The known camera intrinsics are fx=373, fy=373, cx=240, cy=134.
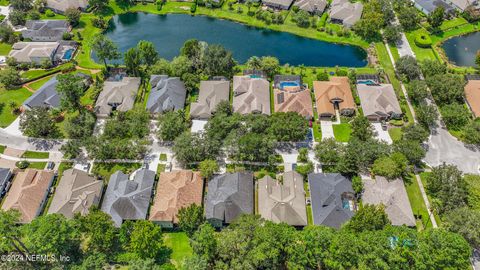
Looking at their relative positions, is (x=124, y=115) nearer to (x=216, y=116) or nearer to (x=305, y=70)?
(x=216, y=116)

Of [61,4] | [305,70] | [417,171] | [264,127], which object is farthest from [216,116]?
[61,4]

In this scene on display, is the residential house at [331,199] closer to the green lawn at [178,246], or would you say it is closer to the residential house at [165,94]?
the green lawn at [178,246]

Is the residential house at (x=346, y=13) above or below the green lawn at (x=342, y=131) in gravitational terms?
above

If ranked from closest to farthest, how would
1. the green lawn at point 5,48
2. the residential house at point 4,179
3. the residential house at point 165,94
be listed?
1. the residential house at point 4,179
2. the residential house at point 165,94
3. the green lawn at point 5,48

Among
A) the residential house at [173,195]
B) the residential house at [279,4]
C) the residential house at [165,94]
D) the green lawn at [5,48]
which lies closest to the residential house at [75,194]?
the residential house at [173,195]

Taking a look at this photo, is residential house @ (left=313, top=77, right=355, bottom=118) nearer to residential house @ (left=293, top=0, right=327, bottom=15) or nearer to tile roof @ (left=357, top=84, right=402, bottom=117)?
tile roof @ (left=357, top=84, right=402, bottom=117)
